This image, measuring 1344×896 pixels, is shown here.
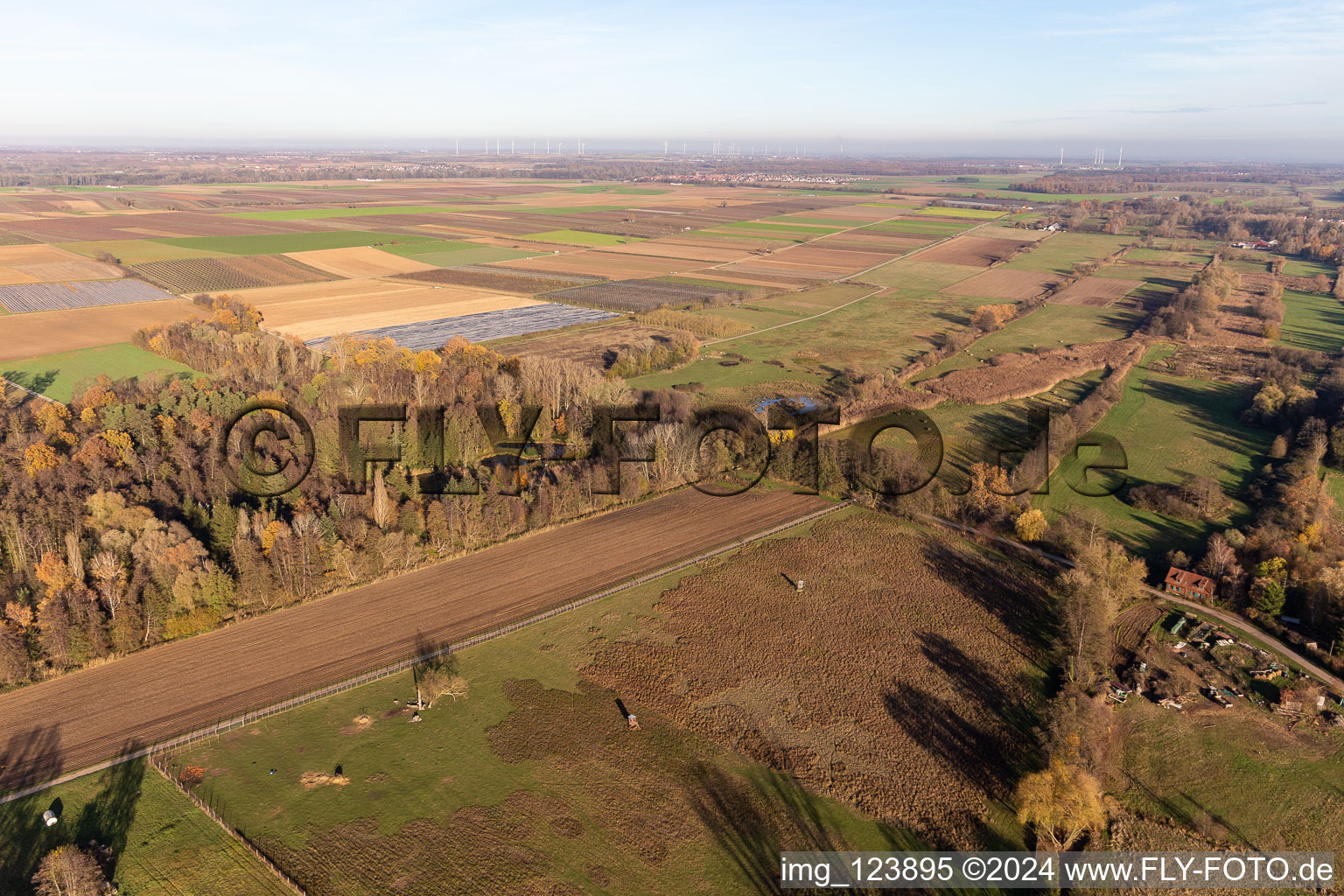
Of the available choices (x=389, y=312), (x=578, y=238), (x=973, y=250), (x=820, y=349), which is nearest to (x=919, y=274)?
(x=973, y=250)

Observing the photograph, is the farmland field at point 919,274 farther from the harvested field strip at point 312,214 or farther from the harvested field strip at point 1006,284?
the harvested field strip at point 312,214

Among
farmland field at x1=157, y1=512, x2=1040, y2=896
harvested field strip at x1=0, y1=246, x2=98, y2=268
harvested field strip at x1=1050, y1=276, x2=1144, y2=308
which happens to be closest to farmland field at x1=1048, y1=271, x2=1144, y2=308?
harvested field strip at x1=1050, y1=276, x2=1144, y2=308

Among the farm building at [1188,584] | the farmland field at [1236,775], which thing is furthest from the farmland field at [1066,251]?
the farmland field at [1236,775]

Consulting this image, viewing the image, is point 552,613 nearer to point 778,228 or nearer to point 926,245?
point 926,245

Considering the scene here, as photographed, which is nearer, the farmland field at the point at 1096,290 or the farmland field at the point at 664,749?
the farmland field at the point at 664,749

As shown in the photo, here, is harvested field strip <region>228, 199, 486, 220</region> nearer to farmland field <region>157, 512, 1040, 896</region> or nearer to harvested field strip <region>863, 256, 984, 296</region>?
harvested field strip <region>863, 256, 984, 296</region>
